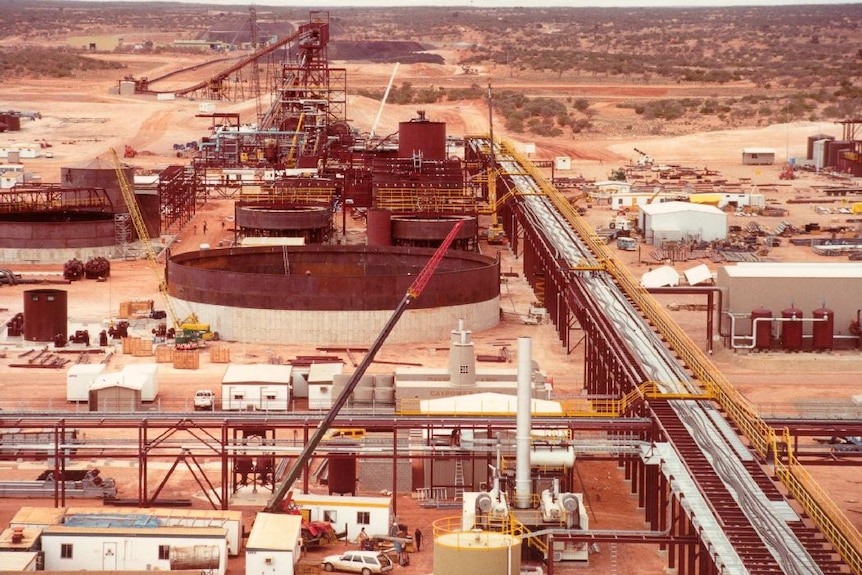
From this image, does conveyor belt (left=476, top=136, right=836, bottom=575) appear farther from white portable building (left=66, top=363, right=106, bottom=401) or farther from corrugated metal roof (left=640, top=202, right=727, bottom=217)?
corrugated metal roof (left=640, top=202, right=727, bottom=217)

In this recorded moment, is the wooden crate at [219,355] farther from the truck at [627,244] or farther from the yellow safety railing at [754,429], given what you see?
the truck at [627,244]

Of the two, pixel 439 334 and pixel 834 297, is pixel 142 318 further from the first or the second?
pixel 834 297

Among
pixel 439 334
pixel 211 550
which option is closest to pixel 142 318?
pixel 439 334

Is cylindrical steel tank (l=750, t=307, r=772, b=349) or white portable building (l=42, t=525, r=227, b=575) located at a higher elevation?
cylindrical steel tank (l=750, t=307, r=772, b=349)

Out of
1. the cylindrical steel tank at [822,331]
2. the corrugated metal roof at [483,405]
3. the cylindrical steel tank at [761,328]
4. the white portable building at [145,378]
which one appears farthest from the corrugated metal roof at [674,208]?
the corrugated metal roof at [483,405]

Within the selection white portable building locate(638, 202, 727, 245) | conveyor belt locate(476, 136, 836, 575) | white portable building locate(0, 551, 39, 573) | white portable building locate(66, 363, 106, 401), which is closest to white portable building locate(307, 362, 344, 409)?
white portable building locate(66, 363, 106, 401)

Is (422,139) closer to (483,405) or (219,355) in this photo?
(219,355)
